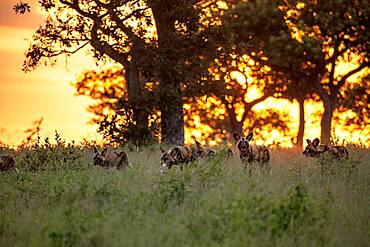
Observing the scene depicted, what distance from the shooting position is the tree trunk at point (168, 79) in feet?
94.3

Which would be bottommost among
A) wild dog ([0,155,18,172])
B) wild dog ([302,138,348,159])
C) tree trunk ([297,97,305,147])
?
wild dog ([0,155,18,172])

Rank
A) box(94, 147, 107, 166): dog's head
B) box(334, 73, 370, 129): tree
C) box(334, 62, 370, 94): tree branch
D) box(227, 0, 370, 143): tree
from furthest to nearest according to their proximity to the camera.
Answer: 1. box(334, 73, 370, 129): tree
2. box(334, 62, 370, 94): tree branch
3. box(227, 0, 370, 143): tree
4. box(94, 147, 107, 166): dog's head

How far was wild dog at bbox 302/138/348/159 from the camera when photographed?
22.3 meters

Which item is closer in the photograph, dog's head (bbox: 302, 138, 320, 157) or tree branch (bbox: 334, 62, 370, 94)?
dog's head (bbox: 302, 138, 320, 157)

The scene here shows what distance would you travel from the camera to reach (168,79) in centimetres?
2950

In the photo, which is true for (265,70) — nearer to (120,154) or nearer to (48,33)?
(48,33)

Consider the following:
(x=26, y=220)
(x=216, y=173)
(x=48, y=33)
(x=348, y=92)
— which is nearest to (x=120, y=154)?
(x=216, y=173)

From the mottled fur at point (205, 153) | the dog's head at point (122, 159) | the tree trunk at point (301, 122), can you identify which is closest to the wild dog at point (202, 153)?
the mottled fur at point (205, 153)

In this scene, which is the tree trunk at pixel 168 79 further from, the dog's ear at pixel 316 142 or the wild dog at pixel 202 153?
the dog's ear at pixel 316 142

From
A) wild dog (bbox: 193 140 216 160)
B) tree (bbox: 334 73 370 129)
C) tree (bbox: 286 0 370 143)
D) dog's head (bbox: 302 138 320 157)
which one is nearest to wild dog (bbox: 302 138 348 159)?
dog's head (bbox: 302 138 320 157)

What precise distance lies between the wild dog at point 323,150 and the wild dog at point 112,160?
5906mm

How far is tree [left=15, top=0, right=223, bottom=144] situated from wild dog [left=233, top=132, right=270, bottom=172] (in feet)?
26.3

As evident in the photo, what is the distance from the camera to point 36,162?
68.3 feet

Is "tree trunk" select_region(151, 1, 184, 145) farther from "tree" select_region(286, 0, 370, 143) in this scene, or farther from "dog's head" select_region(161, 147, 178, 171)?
"tree" select_region(286, 0, 370, 143)
